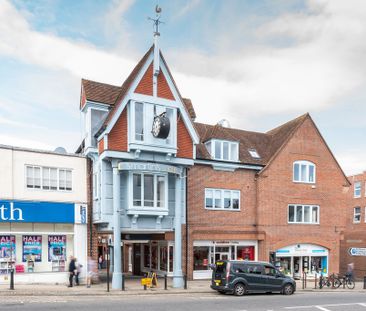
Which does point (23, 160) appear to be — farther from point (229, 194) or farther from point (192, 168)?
point (229, 194)

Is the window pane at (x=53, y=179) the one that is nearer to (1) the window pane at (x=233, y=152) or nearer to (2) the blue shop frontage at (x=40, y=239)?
(2) the blue shop frontage at (x=40, y=239)

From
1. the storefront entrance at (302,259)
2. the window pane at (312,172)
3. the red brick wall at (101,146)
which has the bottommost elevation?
the storefront entrance at (302,259)

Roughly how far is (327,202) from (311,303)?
523 inches

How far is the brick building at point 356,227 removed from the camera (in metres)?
41.5

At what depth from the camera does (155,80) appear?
859 inches

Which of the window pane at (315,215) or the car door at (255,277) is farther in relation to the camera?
the window pane at (315,215)

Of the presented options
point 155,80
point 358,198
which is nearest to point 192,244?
point 155,80

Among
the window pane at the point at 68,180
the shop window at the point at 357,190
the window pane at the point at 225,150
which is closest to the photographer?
the window pane at the point at 68,180

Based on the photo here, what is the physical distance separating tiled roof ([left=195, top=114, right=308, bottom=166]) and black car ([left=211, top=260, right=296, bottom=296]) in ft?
26.3

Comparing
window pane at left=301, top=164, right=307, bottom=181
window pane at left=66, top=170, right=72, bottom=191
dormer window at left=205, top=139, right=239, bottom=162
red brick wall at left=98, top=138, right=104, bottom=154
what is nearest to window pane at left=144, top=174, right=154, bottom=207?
red brick wall at left=98, top=138, right=104, bottom=154

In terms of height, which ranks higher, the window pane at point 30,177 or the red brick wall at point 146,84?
the red brick wall at point 146,84

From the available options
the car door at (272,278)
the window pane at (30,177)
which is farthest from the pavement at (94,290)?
the window pane at (30,177)

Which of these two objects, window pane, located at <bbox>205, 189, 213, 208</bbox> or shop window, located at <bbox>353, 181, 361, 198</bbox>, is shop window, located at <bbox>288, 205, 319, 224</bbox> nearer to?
window pane, located at <bbox>205, 189, 213, 208</bbox>

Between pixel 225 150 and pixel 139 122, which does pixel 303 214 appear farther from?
pixel 139 122
